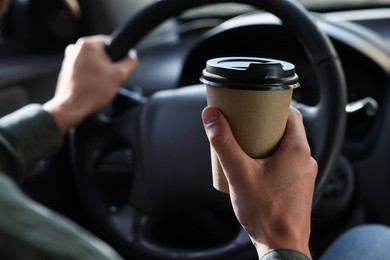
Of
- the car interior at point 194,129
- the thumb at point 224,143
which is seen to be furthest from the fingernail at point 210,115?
the car interior at point 194,129

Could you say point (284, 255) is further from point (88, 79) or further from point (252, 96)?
point (88, 79)

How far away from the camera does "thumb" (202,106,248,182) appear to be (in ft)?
2.39

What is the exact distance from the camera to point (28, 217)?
1.42 ft

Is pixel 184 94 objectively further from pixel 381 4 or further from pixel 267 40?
pixel 381 4

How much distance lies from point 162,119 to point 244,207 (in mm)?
508

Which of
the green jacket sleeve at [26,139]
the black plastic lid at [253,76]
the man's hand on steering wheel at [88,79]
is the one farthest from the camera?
the man's hand on steering wheel at [88,79]

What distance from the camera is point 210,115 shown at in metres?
0.74

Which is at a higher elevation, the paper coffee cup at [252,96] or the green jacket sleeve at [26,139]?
the paper coffee cup at [252,96]

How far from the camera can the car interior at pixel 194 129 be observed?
1072mm

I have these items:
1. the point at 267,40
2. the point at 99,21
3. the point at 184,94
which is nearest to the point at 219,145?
the point at 184,94

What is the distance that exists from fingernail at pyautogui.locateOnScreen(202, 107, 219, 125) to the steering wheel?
0.32m

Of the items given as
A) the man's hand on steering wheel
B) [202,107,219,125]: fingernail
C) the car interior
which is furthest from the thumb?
the man's hand on steering wheel

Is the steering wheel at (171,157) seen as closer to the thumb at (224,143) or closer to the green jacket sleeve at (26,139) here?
the green jacket sleeve at (26,139)

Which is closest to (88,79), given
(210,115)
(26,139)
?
(26,139)
